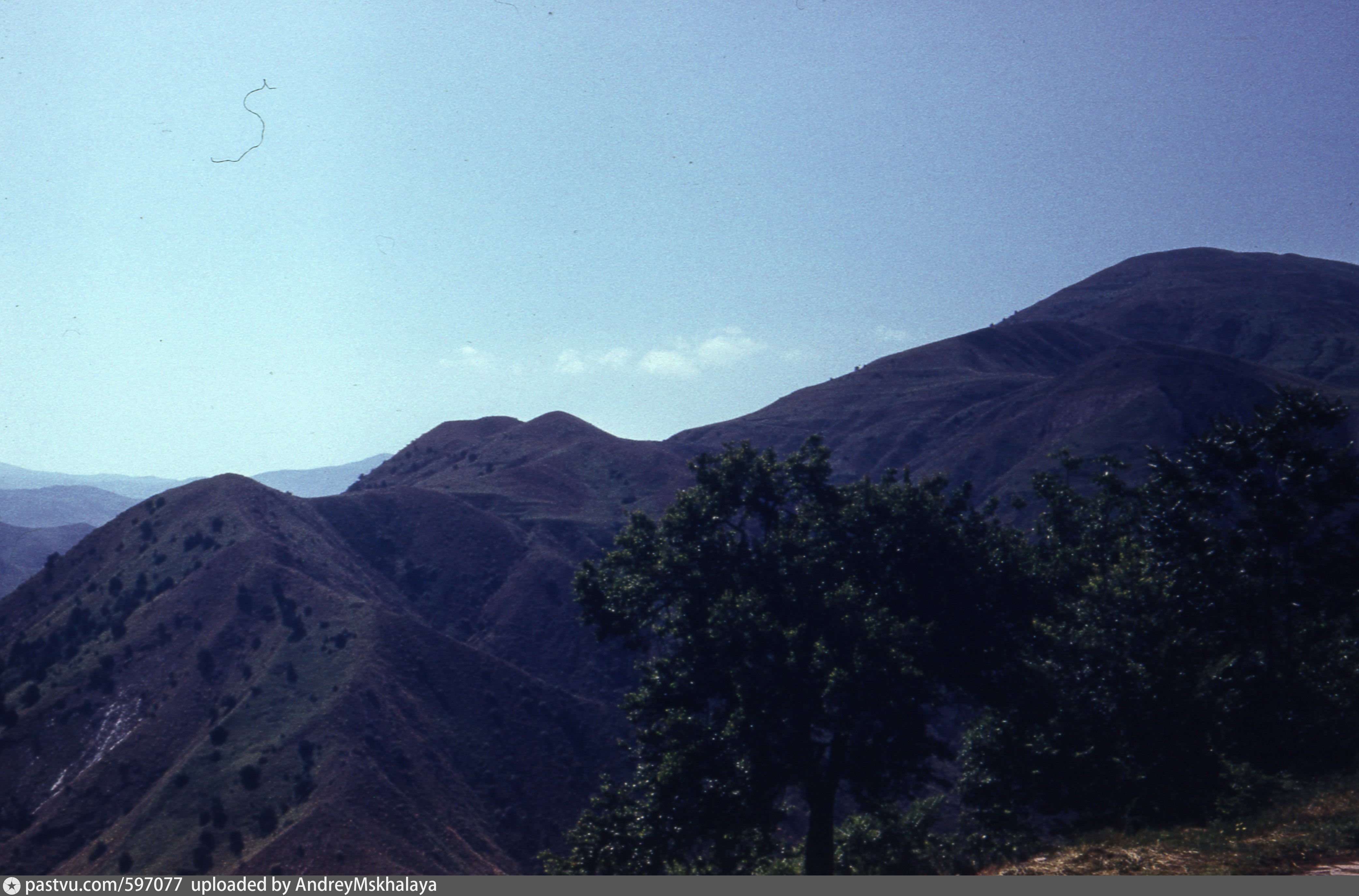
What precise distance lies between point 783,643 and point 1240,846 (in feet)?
28.0

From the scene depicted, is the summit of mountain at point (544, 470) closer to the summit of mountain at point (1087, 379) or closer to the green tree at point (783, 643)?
the summit of mountain at point (1087, 379)

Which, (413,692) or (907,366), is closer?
(413,692)

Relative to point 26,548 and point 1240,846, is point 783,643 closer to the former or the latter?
point 1240,846

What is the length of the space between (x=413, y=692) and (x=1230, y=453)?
45710 mm

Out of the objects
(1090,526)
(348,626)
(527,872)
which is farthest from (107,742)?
(1090,526)

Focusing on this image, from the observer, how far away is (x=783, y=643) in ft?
60.0

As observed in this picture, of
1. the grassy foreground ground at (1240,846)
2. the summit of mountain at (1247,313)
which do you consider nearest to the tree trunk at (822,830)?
the grassy foreground ground at (1240,846)

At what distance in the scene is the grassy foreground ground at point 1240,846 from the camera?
1137 centimetres

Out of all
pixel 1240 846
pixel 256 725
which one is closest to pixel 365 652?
pixel 256 725

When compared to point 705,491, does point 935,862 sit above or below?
below

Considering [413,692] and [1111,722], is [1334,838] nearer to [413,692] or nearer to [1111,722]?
[1111,722]

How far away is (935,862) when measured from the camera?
17.0 metres

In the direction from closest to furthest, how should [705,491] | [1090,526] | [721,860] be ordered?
[721,860], [705,491], [1090,526]

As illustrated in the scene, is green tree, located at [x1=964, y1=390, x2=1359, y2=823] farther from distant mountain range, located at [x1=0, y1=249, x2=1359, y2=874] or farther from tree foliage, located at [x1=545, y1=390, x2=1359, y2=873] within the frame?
distant mountain range, located at [x1=0, y1=249, x2=1359, y2=874]
